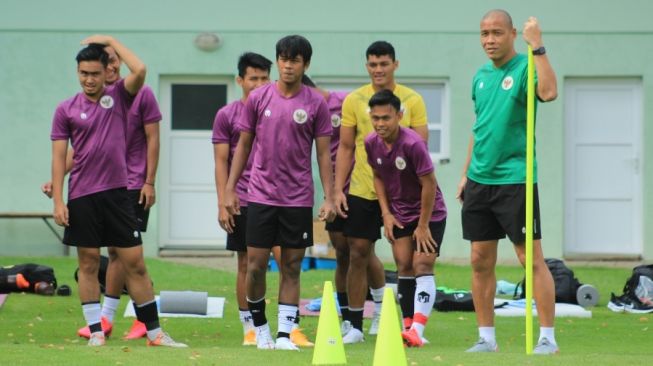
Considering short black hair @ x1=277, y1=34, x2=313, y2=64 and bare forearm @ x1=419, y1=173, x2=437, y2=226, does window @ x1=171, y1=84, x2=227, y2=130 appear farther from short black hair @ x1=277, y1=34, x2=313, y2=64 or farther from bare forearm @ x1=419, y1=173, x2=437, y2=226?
short black hair @ x1=277, y1=34, x2=313, y2=64

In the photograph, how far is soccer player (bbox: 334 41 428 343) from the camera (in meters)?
10.5

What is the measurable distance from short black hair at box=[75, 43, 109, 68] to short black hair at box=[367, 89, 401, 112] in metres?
1.94

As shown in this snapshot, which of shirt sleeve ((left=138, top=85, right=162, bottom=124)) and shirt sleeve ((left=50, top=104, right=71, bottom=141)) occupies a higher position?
shirt sleeve ((left=138, top=85, right=162, bottom=124))

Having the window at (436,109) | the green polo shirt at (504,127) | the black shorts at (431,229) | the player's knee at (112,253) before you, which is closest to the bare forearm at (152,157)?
the player's knee at (112,253)

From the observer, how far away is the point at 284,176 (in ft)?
31.0

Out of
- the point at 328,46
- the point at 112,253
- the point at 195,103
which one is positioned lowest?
the point at 112,253

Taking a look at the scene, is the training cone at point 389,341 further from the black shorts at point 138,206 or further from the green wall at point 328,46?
the green wall at point 328,46

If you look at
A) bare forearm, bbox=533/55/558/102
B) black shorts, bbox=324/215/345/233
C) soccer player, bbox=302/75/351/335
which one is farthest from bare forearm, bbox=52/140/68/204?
Result: bare forearm, bbox=533/55/558/102

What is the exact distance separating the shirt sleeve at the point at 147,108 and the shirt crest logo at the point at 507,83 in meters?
3.00

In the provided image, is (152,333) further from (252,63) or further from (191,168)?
(191,168)

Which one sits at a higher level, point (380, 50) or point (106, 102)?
point (380, 50)

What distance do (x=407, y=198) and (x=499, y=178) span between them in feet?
4.98

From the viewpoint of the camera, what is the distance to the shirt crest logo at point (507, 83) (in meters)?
8.90

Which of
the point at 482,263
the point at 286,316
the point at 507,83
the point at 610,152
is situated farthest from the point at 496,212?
the point at 610,152
